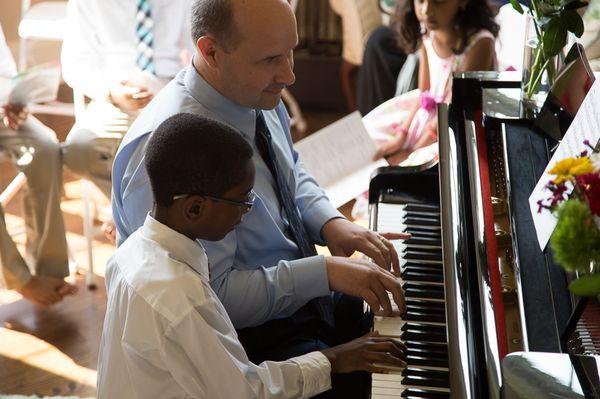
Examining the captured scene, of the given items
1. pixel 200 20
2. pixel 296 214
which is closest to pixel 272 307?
pixel 296 214

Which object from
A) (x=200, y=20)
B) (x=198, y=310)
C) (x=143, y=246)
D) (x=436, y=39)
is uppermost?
(x=436, y=39)

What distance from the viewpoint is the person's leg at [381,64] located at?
430cm

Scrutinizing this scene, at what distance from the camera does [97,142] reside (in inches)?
130

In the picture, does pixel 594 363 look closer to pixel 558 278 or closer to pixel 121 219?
pixel 558 278

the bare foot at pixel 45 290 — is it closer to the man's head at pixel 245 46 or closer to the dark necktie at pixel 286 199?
the dark necktie at pixel 286 199

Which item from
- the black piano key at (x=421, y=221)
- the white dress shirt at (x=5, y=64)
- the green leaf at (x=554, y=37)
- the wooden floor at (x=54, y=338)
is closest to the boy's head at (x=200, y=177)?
the black piano key at (x=421, y=221)

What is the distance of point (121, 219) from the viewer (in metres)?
2.05

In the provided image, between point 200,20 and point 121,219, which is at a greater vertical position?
point 200,20

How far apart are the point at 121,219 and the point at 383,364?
2.38 feet

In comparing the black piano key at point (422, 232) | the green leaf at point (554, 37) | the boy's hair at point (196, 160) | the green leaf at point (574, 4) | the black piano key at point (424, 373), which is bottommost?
the black piano key at point (424, 373)

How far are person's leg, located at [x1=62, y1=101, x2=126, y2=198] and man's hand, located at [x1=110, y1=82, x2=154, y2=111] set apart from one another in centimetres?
5

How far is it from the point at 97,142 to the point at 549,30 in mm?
1802

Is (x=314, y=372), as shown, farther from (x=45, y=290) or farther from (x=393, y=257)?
(x=45, y=290)

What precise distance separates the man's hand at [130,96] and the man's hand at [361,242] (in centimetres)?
129
